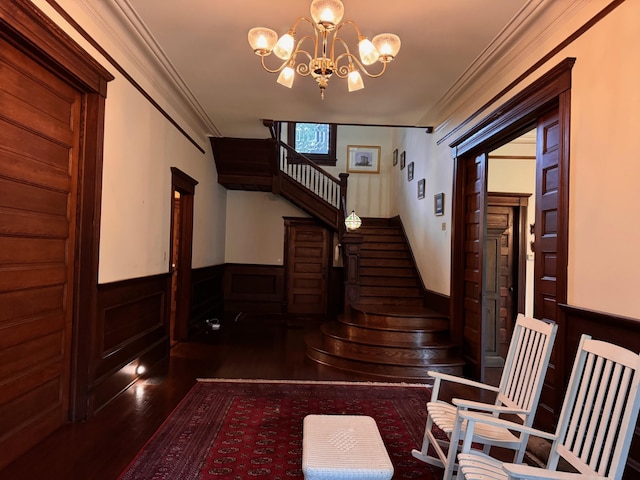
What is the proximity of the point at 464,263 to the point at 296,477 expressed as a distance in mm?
3149

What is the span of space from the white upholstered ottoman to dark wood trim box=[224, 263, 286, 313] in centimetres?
582

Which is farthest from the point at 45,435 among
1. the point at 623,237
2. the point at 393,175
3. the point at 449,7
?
the point at 393,175

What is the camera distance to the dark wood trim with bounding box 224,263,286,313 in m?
7.94

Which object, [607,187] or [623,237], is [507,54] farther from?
[623,237]

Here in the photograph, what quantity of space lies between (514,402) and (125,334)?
314 centimetres

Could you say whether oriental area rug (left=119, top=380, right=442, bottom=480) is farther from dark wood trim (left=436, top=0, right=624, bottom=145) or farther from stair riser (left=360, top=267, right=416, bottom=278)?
dark wood trim (left=436, top=0, right=624, bottom=145)

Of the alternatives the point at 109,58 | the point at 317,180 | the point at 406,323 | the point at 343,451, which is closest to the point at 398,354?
the point at 406,323

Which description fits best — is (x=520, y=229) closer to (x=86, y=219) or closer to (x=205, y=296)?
(x=205, y=296)

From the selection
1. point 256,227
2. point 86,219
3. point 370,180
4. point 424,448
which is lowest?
point 424,448

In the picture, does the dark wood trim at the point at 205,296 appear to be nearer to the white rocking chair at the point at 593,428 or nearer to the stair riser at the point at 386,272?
the stair riser at the point at 386,272

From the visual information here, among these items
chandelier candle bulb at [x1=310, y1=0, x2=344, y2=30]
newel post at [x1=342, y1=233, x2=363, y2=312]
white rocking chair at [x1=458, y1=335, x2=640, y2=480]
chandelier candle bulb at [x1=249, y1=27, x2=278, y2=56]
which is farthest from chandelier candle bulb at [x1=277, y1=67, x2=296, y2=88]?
newel post at [x1=342, y1=233, x2=363, y2=312]

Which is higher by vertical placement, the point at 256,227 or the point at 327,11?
the point at 327,11

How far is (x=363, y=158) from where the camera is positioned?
909 cm

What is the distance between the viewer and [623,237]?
2188 mm
